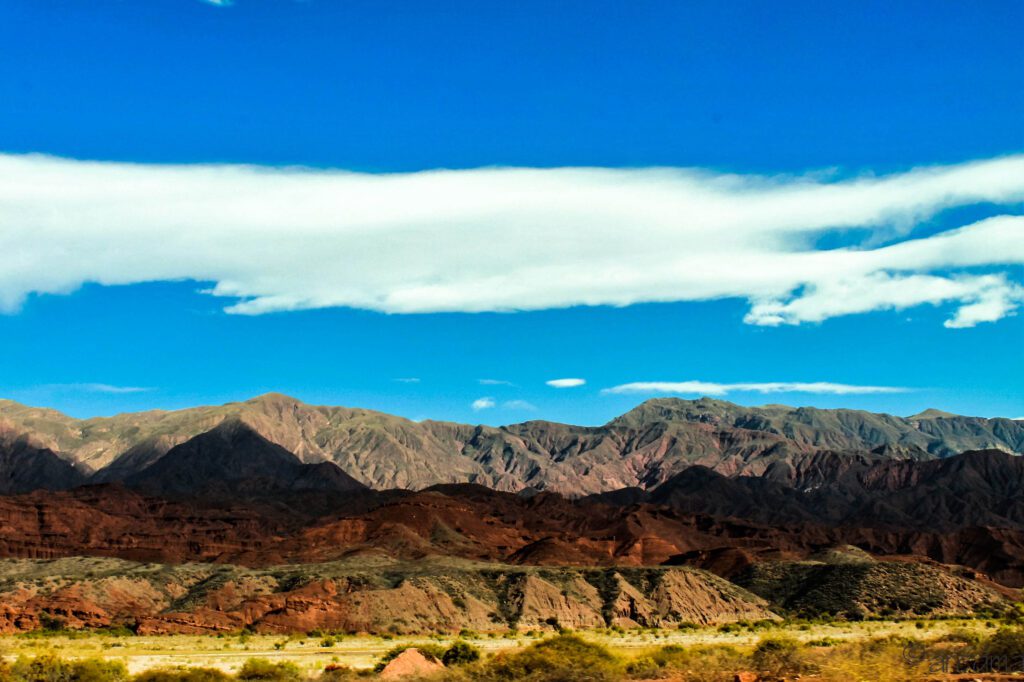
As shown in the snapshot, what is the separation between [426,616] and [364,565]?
2420 centimetres

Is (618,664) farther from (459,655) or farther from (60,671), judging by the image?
(60,671)

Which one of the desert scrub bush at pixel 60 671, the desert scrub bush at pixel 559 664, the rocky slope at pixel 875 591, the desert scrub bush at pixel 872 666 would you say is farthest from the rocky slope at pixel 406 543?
the desert scrub bush at pixel 872 666

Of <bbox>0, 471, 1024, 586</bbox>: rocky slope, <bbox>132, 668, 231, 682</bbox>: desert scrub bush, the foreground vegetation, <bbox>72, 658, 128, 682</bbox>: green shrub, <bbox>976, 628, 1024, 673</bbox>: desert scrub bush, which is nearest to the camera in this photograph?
the foreground vegetation

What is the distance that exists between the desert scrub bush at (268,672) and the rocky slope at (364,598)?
4237cm

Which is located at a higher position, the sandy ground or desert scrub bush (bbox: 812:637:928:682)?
desert scrub bush (bbox: 812:637:928:682)

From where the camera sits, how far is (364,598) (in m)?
99.8

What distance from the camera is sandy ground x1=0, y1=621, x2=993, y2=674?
6662cm

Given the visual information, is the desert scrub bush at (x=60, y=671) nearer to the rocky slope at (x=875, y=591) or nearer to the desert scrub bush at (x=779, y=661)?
the desert scrub bush at (x=779, y=661)

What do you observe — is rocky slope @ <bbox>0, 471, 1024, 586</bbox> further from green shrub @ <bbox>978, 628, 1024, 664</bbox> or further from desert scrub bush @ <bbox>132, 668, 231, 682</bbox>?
green shrub @ <bbox>978, 628, 1024, 664</bbox>

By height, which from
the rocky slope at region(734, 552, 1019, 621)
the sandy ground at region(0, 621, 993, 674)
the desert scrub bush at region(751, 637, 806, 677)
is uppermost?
the desert scrub bush at region(751, 637, 806, 677)

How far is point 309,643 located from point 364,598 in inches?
638

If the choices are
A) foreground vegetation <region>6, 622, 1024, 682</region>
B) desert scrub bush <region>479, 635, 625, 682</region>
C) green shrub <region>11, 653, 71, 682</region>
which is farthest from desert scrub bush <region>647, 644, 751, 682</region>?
green shrub <region>11, 653, 71, 682</region>

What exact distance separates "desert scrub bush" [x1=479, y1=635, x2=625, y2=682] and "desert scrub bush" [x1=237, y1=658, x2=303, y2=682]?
1044 centimetres

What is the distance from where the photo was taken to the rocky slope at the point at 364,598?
9669 cm
